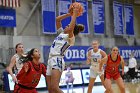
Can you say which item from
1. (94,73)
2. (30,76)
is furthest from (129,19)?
(30,76)

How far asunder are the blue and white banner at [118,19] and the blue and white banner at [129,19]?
0.51 metres

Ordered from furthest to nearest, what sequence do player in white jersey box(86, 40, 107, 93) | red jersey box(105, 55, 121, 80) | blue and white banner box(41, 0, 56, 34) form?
blue and white banner box(41, 0, 56, 34) < player in white jersey box(86, 40, 107, 93) < red jersey box(105, 55, 121, 80)

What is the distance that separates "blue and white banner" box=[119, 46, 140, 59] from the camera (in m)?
23.3

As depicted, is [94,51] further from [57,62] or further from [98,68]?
[57,62]

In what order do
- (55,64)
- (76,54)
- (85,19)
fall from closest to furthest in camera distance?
(55,64), (76,54), (85,19)

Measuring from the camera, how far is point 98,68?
32.6ft

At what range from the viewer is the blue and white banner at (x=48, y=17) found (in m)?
18.7

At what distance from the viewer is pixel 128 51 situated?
23750 millimetres

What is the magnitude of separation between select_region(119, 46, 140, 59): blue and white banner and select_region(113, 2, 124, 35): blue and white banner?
1.12 m

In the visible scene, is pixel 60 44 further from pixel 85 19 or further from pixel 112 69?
pixel 85 19

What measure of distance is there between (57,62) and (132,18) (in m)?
19.1

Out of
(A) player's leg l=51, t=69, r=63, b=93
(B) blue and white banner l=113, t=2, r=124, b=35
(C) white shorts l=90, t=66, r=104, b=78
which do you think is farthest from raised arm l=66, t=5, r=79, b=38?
(B) blue and white banner l=113, t=2, r=124, b=35

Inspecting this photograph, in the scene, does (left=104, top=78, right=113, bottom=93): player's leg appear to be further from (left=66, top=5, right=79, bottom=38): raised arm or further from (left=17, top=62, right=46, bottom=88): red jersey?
(left=17, top=62, right=46, bottom=88): red jersey

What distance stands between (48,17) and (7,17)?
2744 millimetres
